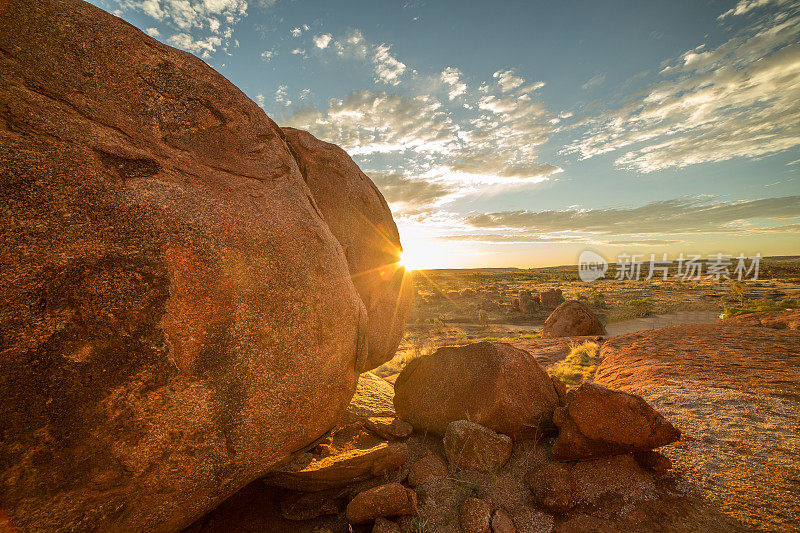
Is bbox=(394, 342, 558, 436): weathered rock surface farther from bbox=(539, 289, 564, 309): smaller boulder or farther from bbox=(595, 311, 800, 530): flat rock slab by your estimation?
bbox=(539, 289, 564, 309): smaller boulder

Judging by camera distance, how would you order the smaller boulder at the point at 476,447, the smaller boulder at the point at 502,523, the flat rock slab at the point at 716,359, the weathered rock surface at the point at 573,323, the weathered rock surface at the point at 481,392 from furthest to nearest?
1. the weathered rock surface at the point at 573,323
2. the flat rock slab at the point at 716,359
3. the weathered rock surface at the point at 481,392
4. the smaller boulder at the point at 476,447
5. the smaller boulder at the point at 502,523

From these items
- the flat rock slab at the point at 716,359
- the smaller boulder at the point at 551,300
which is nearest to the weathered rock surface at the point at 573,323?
the flat rock slab at the point at 716,359

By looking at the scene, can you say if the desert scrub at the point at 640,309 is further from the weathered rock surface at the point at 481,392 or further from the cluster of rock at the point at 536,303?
Answer: the weathered rock surface at the point at 481,392

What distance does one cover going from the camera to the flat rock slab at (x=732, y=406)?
11.8 feet

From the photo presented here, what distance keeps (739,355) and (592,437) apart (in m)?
6.98

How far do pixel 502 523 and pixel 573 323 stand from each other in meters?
17.4

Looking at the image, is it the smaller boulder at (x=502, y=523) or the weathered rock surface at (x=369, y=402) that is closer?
the smaller boulder at (x=502, y=523)

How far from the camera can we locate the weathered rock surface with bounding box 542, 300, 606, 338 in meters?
18.5

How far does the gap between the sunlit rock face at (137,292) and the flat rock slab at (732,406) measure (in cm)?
495

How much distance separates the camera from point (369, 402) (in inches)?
271

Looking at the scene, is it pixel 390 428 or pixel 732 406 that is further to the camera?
pixel 390 428

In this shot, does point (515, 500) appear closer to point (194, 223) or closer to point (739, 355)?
point (194, 223)

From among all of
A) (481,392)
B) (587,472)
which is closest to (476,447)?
(481,392)

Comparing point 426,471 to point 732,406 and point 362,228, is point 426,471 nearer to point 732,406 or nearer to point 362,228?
point 362,228
